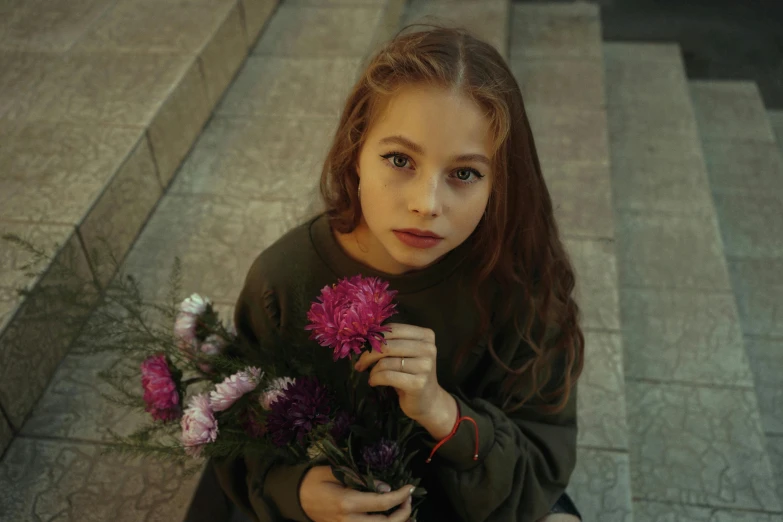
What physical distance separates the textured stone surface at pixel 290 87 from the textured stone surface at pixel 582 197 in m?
0.78

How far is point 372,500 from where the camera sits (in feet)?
3.16

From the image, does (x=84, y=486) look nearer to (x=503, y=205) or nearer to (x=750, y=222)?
(x=503, y=205)

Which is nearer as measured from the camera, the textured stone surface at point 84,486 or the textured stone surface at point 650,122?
the textured stone surface at point 84,486

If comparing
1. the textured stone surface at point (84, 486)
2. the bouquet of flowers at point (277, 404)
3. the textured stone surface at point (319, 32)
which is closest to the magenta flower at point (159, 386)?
the bouquet of flowers at point (277, 404)

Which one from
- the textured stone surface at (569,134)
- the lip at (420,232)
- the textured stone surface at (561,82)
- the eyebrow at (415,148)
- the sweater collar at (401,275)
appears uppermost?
the eyebrow at (415,148)

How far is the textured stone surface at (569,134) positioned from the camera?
2.81 m

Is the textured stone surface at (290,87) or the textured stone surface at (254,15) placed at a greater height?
the textured stone surface at (254,15)

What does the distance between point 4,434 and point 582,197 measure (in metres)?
1.85

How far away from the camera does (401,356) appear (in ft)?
2.96

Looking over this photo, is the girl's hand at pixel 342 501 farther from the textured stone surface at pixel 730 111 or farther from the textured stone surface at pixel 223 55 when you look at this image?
the textured stone surface at pixel 730 111

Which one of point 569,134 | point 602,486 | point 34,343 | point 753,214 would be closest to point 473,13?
point 569,134

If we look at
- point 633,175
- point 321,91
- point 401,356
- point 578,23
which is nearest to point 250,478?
point 401,356

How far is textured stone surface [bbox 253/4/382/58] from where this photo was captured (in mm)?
2783

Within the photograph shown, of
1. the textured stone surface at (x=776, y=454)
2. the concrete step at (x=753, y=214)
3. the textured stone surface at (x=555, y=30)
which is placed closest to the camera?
the textured stone surface at (x=776, y=454)
